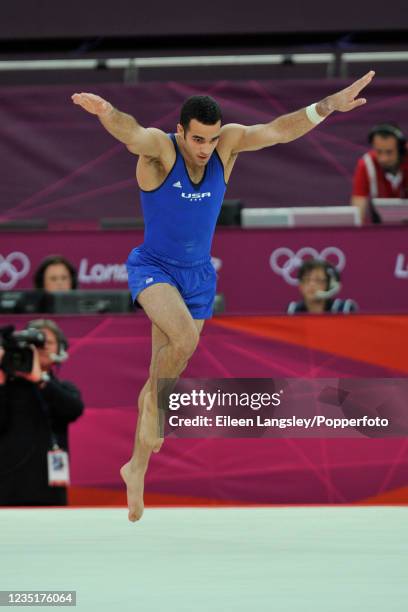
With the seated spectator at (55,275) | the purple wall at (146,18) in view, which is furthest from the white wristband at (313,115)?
the purple wall at (146,18)

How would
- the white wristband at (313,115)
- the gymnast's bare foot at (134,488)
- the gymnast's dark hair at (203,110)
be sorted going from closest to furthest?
the gymnast's dark hair at (203,110) < the white wristband at (313,115) < the gymnast's bare foot at (134,488)

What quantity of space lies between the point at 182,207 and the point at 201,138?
370mm

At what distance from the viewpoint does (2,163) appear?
11.8 metres

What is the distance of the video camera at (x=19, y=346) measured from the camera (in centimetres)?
682

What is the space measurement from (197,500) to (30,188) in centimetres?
497

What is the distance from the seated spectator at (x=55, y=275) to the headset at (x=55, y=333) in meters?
0.94

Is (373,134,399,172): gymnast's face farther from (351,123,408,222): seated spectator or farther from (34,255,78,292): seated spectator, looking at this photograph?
(34,255,78,292): seated spectator

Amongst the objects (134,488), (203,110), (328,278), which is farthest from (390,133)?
(134,488)

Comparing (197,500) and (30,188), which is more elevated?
(30,188)

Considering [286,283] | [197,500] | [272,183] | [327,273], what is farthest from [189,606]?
[272,183]

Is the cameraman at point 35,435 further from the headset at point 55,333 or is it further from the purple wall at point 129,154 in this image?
the purple wall at point 129,154

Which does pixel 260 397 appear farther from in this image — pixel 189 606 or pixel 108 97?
pixel 108 97

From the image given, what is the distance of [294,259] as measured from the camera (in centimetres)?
937

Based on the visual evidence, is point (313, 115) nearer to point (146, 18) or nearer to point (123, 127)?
point (123, 127)
